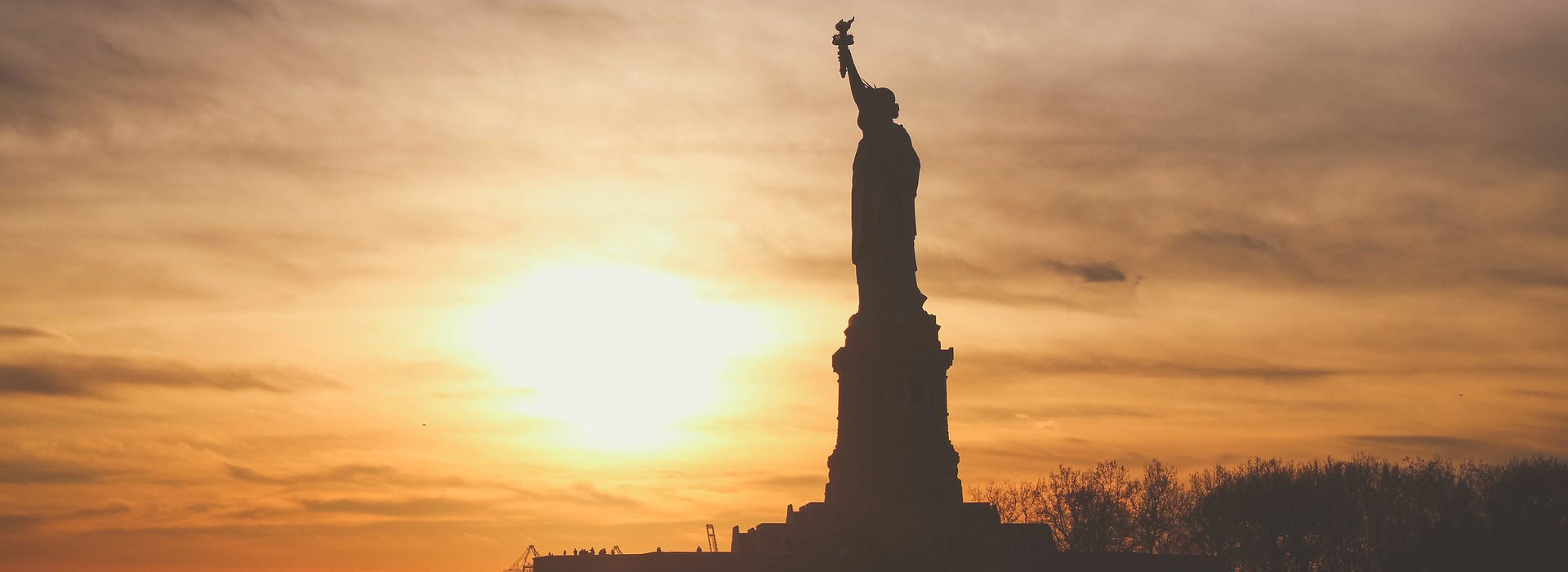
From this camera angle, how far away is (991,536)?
51.1 metres

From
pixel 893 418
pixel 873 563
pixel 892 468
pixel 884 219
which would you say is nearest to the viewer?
pixel 873 563

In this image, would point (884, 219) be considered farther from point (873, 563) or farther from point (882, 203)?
point (873, 563)

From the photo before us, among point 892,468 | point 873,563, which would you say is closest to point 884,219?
point 892,468

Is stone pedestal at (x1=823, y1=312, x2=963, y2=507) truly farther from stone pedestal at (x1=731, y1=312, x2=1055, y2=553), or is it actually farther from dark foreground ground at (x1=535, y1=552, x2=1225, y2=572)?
dark foreground ground at (x1=535, y1=552, x2=1225, y2=572)

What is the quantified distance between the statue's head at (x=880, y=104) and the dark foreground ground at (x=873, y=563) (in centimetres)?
1407

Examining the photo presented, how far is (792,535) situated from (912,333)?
23.1 feet

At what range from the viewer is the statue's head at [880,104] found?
185ft

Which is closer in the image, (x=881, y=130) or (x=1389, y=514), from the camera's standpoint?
(x=881, y=130)

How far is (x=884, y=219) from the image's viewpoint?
56406 millimetres

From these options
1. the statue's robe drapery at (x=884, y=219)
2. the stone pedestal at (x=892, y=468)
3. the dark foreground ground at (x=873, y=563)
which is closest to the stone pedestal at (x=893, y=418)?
the stone pedestal at (x=892, y=468)

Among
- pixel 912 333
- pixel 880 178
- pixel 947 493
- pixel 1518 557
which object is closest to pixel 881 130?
pixel 880 178

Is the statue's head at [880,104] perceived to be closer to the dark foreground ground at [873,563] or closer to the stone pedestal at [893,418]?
the stone pedestal at [893,418]

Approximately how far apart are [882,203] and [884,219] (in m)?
0.48

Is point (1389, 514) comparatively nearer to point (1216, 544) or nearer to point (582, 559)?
point (1216, 544)
